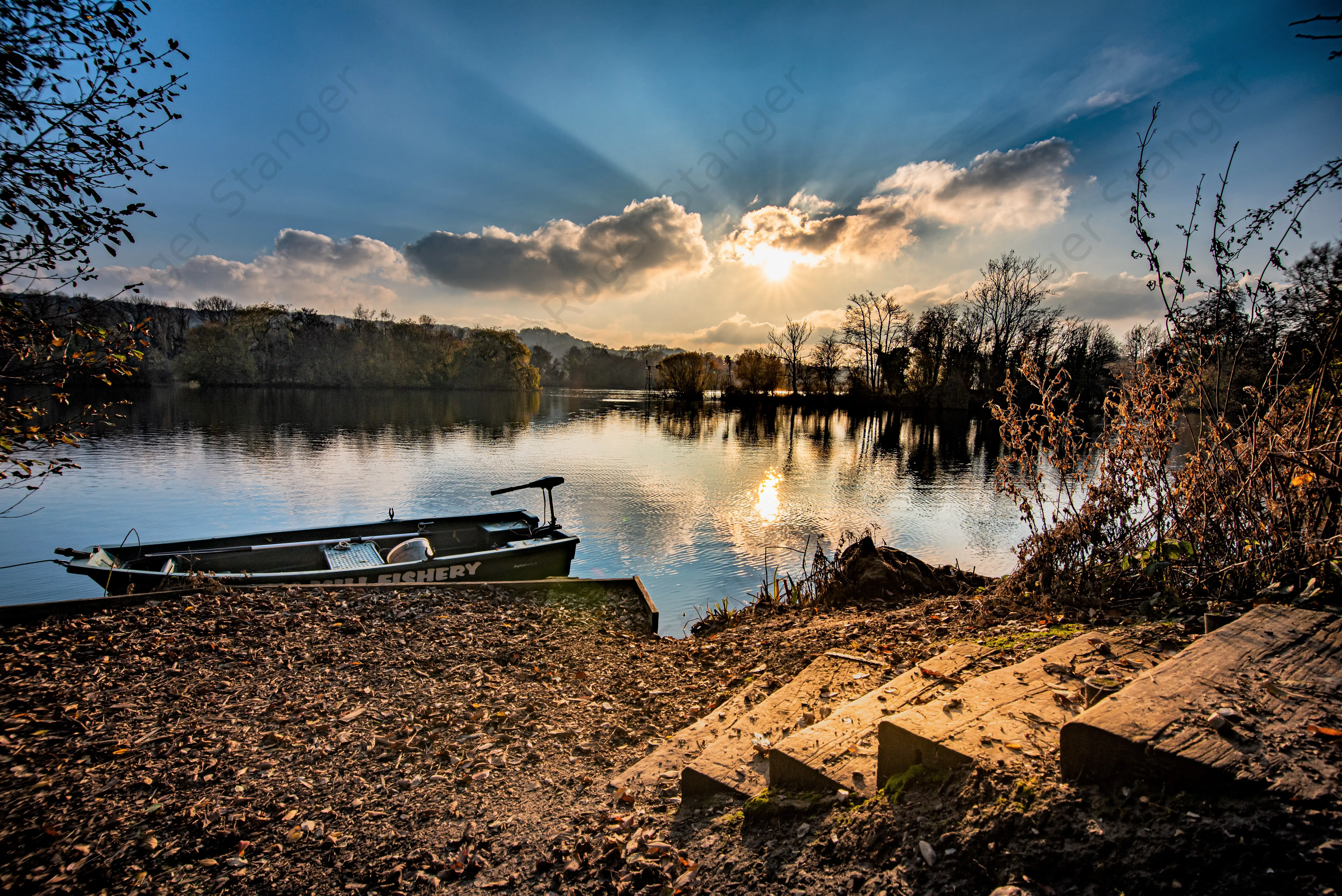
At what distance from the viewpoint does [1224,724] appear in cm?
185

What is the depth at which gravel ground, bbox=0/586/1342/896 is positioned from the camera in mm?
1772

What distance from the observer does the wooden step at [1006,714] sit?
7.08 ft

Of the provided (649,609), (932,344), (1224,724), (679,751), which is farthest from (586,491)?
(932,344)

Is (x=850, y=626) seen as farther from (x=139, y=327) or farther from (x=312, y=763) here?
(x=139, y=327)

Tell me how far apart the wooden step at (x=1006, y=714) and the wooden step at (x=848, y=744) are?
0.08m

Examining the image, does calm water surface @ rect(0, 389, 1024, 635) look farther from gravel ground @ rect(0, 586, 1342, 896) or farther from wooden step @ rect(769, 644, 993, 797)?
wooden step @ rect(769, 644, 993, 797)

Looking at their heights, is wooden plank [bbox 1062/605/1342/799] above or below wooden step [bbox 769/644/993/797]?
above

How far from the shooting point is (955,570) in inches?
347

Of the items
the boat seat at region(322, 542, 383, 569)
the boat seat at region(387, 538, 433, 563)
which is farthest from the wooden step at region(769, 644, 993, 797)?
the boat seat at region(387, 538, 433, 563)

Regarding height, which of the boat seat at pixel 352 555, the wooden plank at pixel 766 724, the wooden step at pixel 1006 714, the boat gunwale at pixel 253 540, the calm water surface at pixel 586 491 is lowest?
the calm water surface at pixel 586 491

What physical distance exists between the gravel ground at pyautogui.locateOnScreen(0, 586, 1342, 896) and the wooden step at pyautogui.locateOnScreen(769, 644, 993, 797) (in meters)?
→ 0.10

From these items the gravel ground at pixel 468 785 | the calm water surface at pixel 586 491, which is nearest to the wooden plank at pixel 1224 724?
the gravel ground at pixel 468 785

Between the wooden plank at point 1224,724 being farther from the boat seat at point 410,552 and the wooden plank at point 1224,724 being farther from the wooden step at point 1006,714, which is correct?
the boat seat at point 410,552

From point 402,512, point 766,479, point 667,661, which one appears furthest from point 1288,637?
point 766,479
